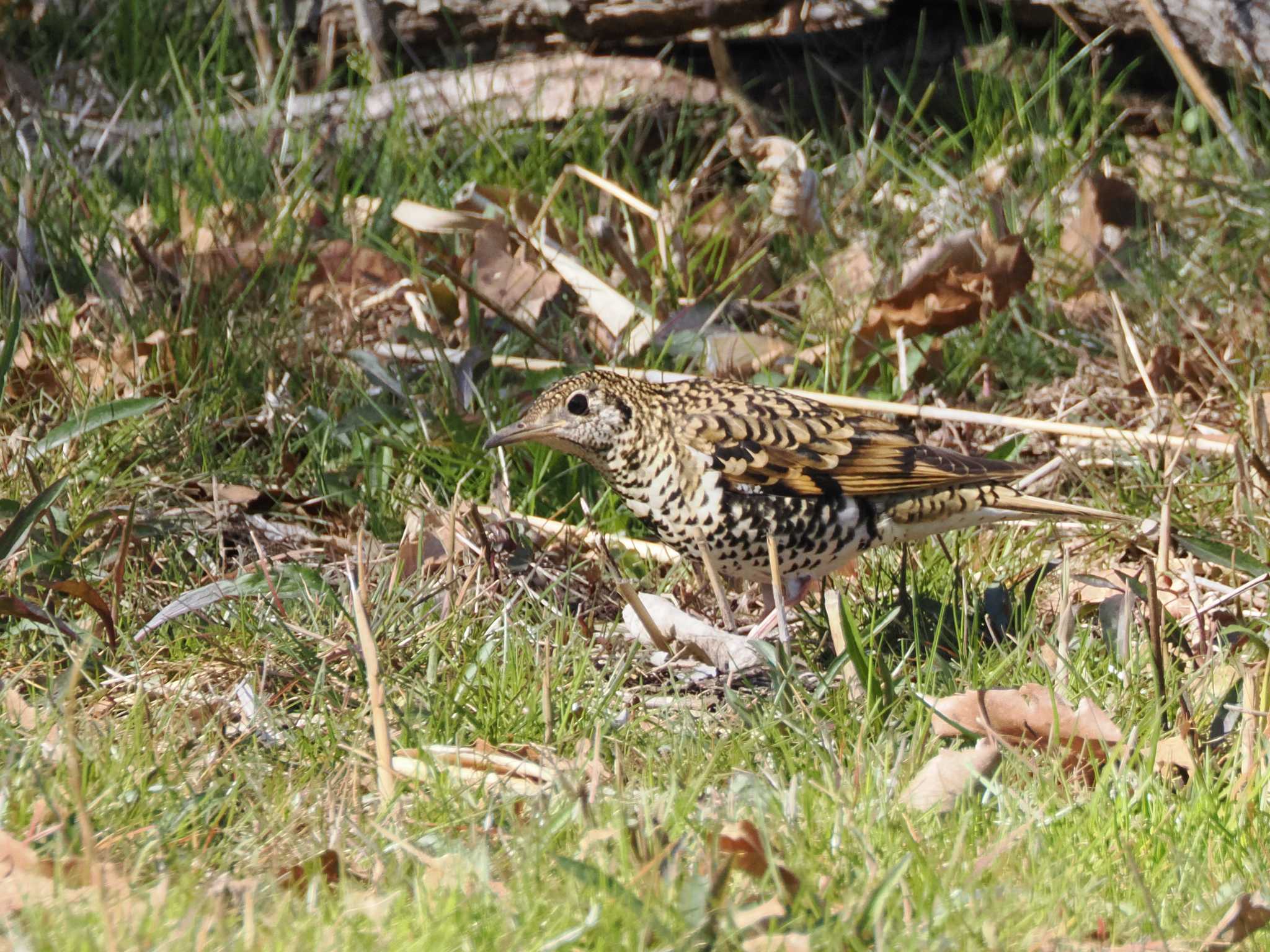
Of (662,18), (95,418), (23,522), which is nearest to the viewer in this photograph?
(23,522)

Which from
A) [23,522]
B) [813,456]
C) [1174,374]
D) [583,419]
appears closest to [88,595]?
[23,522]

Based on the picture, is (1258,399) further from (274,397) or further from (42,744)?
(42,744)

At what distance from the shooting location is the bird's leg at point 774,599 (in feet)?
13.9

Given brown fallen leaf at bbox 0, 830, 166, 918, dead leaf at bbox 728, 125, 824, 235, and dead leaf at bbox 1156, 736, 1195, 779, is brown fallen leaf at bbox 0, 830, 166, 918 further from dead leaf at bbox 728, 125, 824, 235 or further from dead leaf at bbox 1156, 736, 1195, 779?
dead leaf at bbox 728, 125, 824, 235

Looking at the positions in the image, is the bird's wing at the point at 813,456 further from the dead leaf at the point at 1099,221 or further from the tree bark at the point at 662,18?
the tree bark at the point at 662,18

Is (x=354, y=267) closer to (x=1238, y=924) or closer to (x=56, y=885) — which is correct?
(x=56, y=885)

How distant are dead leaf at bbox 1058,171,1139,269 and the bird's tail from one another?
1.64m

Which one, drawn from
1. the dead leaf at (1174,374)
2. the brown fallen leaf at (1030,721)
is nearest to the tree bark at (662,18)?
the dead leaf at (1174,374)

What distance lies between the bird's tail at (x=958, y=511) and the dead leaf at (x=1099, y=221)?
1.64m

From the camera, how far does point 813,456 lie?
4.37m

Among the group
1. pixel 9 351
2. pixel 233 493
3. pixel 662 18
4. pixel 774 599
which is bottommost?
pixel 774 599

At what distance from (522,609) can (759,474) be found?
776mm

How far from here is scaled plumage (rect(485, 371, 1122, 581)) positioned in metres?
4.22

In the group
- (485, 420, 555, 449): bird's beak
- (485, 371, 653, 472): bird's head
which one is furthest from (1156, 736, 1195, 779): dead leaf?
(485, 420, 555, 449): bird's beak
